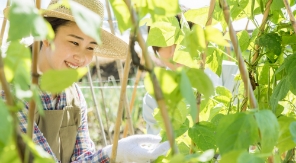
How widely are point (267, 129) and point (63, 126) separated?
1.24 meters

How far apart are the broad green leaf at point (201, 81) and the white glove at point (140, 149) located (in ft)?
2.43

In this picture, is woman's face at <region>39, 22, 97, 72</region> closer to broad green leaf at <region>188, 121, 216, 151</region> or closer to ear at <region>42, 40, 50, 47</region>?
ear at <region>42, 40, 50, 47</region>

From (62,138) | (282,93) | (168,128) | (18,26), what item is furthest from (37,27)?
(62,138)

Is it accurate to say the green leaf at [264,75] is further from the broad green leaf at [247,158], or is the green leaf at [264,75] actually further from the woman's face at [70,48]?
the woman's face at [70,48]

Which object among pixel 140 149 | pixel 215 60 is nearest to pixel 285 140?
pixel 215 60

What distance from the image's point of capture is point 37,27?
289mm

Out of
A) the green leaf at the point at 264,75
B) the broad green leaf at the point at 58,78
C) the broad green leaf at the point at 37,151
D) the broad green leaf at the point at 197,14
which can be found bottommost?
the broad green leaf at the point at 37,151

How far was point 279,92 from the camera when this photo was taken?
27.2 inches

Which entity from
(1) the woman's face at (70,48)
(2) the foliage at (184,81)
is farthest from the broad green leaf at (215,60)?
(1) the woman's face at (70,48)

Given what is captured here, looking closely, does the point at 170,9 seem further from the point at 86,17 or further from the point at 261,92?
the point at 261,92

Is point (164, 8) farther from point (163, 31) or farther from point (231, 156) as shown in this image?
point (163, 31)

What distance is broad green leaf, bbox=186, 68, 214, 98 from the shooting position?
38 cm

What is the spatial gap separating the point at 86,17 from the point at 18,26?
42mm

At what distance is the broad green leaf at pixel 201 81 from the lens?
1.24 feet
